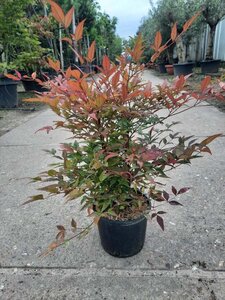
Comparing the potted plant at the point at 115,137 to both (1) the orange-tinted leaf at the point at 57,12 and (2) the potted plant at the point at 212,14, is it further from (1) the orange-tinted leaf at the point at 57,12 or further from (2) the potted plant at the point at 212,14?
(2) the potted plant at the point at 212,14

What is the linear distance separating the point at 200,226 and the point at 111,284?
2.57 ft

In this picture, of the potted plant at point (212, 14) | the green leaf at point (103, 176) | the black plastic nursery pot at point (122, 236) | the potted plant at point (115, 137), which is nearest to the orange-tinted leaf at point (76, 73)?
the potted plant at point (115, 137)

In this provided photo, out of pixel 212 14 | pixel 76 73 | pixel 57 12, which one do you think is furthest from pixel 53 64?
pixel 212 14

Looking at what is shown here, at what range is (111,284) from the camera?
1388 mm

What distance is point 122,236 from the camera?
1497mm

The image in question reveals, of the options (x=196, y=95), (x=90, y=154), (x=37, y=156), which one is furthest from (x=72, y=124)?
(x=37, y=156)

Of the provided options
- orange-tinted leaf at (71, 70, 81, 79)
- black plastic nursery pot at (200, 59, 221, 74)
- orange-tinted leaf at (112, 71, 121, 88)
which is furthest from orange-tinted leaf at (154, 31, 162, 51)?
black plastic nursery pot at (200, 59, 221, 74)

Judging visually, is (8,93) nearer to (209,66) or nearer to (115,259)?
(115,259)

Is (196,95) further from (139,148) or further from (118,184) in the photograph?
(118,184)

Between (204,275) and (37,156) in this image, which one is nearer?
(204,275)

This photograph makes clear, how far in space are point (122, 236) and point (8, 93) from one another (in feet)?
17.7

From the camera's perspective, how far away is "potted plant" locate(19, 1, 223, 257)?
1.06m

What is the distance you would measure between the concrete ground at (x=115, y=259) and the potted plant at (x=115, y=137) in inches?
7.7

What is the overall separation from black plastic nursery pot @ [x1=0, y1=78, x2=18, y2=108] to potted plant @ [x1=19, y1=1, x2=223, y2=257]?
5.09 metres
